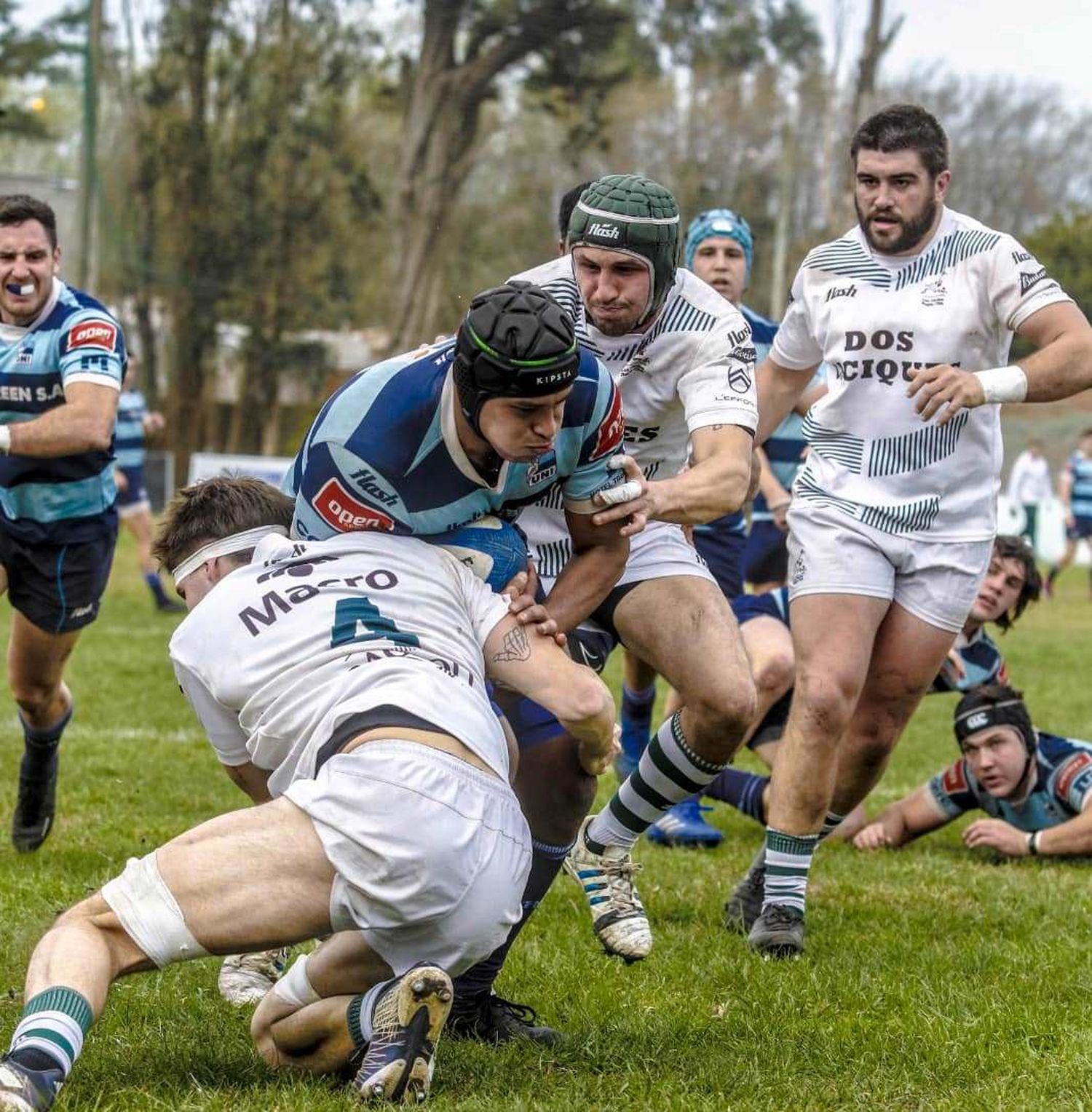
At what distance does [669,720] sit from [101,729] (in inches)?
197

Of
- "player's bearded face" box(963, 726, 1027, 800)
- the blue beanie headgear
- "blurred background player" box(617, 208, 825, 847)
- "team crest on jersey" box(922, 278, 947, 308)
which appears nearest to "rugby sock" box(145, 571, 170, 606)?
"blurred background player" box(617, 208, 825, 847)

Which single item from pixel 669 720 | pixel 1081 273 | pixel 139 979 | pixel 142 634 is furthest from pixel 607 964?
pixel 1081 273

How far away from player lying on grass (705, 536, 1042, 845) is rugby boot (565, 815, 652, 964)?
5.91ft

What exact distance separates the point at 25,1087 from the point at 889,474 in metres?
3.41

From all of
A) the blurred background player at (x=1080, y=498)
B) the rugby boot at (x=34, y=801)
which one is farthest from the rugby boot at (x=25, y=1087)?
the blurred background player at (x=1080, y=498)

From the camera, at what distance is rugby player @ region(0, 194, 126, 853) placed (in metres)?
6.22

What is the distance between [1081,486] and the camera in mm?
22922

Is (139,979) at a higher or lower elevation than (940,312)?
lower

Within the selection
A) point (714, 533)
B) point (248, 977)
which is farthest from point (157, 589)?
point (248, 977)

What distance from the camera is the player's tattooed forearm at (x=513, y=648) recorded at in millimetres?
3705

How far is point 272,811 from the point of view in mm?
3299

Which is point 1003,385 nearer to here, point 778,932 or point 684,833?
point 778,932

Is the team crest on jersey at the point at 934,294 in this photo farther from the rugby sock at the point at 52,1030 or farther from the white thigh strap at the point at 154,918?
the rugby sock at the point at 52,1030

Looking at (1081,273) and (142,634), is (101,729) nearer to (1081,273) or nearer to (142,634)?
(142,634)
